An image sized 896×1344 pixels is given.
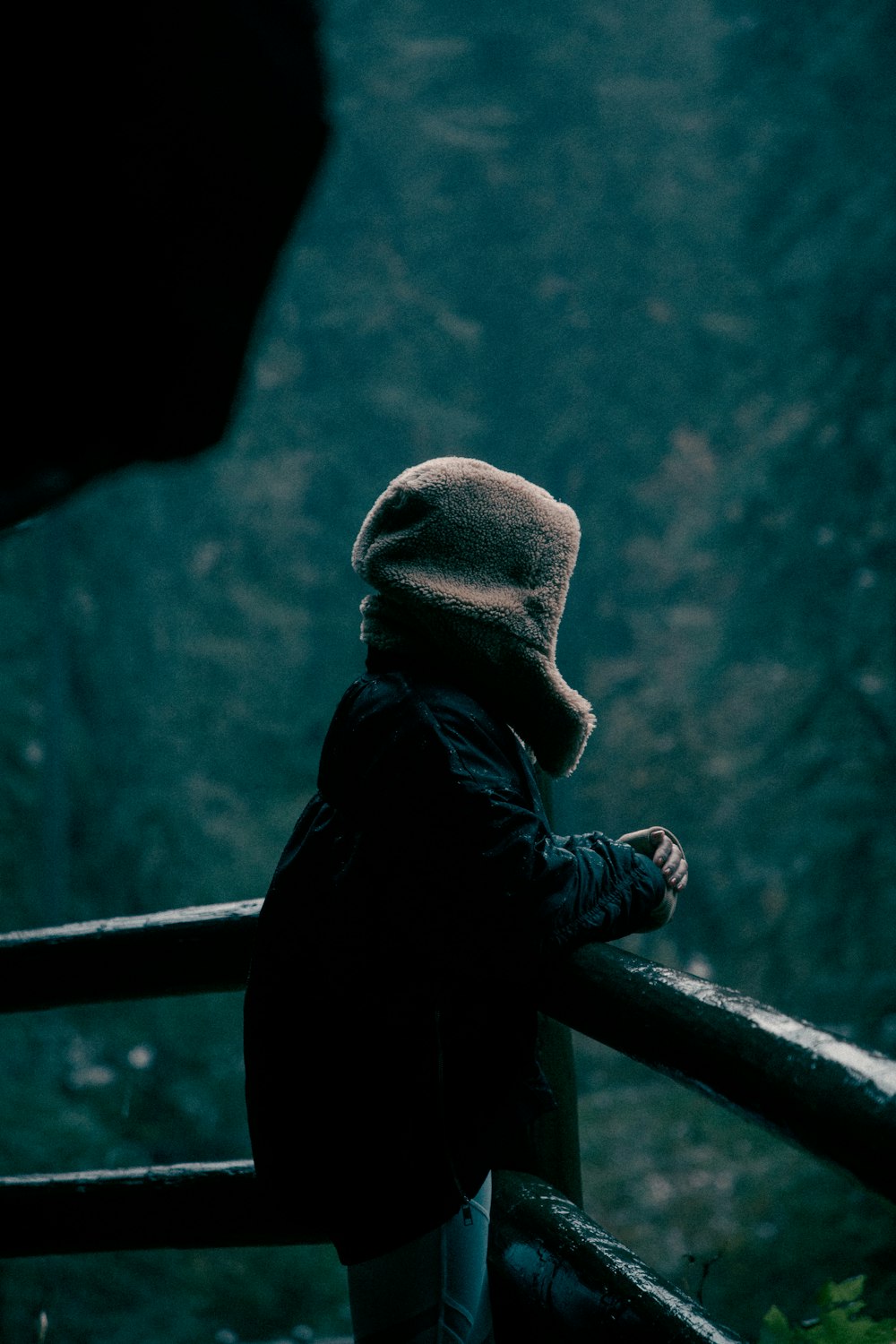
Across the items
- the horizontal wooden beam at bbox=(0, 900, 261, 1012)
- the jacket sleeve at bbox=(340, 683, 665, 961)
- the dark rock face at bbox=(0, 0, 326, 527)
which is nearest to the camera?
the dark rock face at bbox=(0, 0, 326, 527)

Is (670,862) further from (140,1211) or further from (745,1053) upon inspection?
(140,1211)

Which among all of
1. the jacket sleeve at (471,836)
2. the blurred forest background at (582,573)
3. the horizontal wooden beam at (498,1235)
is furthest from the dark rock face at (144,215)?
the horizontal wooden beam at (498,1235)

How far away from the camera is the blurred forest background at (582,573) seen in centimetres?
783

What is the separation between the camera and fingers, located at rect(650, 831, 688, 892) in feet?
5.96

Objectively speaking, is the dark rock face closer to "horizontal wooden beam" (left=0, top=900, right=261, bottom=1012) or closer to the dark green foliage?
"horizontal wooden beam" (left=0, top=900, right=261, bottom=1012)

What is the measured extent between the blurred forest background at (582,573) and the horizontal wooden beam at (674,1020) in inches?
39.7

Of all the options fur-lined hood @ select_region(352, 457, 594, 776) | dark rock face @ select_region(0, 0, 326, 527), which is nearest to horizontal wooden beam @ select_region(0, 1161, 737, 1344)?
fur-lined hood @ select_region(352, 457, 594, 776)

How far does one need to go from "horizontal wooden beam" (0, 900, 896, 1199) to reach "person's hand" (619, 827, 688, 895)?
0.23 meters

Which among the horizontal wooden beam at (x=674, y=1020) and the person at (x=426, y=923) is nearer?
the horizontal wooden beam at (x=674, y=1020)

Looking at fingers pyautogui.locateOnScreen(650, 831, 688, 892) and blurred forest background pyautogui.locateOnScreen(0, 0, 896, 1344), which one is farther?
blurred forest background pyautogui.locateOnScreen(0, 0, 896, 1344)

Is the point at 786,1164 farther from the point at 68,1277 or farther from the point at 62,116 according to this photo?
the point at 62,116

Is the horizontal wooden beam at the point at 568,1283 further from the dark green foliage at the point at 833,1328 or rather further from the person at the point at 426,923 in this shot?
the dark green foliage at the point at 833,1328

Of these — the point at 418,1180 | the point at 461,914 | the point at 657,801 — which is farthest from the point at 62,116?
the point at 657,801

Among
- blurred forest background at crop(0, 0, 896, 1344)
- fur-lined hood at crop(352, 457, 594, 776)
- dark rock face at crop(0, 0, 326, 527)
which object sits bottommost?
blurred forest background at crop(0, 0, 896, 1344)
